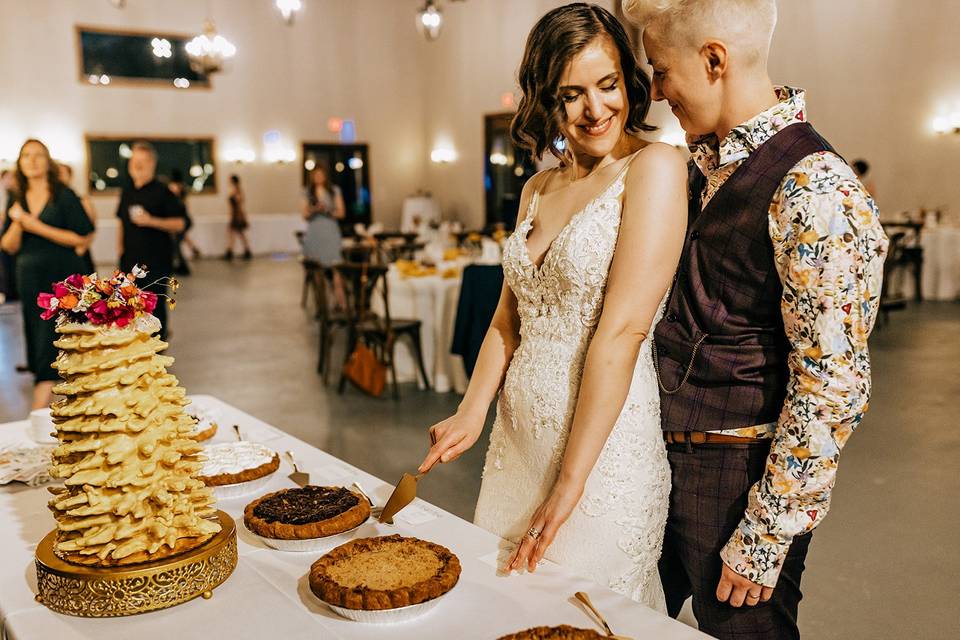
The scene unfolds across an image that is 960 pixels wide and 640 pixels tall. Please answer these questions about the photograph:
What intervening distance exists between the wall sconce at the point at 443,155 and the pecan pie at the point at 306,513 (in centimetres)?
1738

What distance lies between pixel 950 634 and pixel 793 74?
1086 cm

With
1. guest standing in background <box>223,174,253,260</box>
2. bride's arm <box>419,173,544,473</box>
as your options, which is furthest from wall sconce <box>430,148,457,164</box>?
bride's arm <box>419,173,544,473</box>

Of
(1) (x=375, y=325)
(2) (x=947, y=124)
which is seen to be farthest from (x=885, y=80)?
(1) (x=375, y=325)

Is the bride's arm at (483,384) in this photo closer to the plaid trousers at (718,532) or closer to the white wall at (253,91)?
the plaid trousers at (718,532)

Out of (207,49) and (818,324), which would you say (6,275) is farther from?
(818,324)

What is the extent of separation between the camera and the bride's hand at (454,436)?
1736 millimetres

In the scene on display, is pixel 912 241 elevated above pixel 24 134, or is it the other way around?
pixel 24 134

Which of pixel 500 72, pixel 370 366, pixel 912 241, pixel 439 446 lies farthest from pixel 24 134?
pixel 439 446

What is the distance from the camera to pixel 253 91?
17.6m

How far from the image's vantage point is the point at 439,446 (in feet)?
5.71

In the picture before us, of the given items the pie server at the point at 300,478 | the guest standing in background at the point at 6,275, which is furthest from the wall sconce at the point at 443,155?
the pie server at the point at 300,478

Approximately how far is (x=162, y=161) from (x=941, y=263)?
14044 millimetres

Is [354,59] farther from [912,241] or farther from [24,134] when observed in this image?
[912,241]

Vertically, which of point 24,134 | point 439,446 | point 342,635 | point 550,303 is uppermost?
point 24,134
